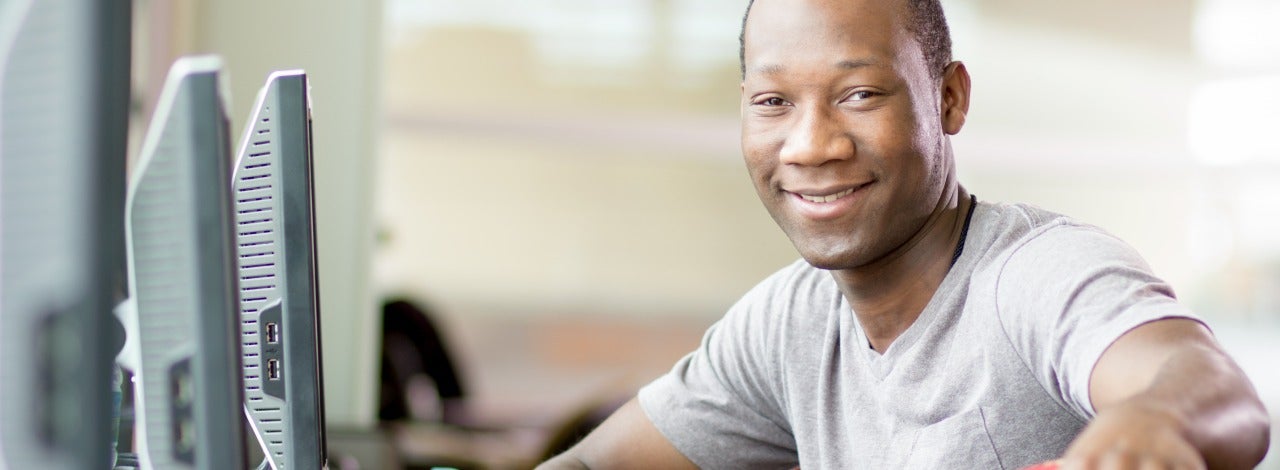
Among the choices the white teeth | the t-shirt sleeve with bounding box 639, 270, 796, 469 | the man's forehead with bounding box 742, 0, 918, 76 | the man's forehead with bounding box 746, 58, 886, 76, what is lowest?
the t-shirt sleeve with bounding box 639, 270, 796, 469

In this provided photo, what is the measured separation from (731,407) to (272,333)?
620 millimetres

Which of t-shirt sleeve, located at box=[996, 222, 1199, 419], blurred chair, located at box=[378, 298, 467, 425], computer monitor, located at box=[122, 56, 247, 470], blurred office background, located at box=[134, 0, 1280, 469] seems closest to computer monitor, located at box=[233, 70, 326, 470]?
computer monitor, located at box=[122, 56, 247, 470]

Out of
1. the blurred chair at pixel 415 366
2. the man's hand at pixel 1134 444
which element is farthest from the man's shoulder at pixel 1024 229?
the blurred chair at pixel 415 366

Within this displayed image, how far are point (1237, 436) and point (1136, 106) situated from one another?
6.31 meters

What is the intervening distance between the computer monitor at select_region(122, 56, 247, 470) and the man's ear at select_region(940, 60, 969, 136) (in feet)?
2.66

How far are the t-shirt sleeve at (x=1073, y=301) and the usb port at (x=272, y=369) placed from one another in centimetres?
58

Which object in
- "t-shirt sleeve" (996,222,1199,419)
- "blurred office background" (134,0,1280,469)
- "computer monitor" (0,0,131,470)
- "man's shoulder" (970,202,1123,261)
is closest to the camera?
"computer monitor" (0,0,131,470)

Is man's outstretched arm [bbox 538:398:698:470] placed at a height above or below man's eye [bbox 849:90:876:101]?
below

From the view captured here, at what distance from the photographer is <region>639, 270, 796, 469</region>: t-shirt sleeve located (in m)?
1.39

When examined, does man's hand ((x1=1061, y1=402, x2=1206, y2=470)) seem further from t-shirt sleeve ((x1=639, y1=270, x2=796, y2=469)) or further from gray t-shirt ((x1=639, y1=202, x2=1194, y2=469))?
t-shirt sleeve ((x1=639, y1=270, x2=796, y2=469))

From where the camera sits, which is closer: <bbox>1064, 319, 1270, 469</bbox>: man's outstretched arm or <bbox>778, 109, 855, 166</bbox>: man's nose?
<bbox>1064, 319, 1270, 469</bbox>: man's outstretched arm

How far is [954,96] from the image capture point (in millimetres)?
1251

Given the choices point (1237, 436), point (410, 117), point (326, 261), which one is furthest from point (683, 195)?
point (1237, 436)

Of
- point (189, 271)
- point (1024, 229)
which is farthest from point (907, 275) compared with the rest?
point (189, 271)
